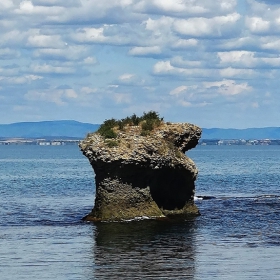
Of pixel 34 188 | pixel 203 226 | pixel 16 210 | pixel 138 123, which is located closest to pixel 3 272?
pixel 203 226

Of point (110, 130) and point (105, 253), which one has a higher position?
point (110, 130)

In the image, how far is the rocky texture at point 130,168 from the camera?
4950cm

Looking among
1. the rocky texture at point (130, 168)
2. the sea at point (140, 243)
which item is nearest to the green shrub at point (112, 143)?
the rocky texture at point (130, 168)

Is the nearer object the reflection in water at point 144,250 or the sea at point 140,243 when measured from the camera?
the reflection in water at point 144,250

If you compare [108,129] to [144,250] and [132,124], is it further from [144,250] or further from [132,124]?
[144,250]

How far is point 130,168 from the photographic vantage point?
1957 inches

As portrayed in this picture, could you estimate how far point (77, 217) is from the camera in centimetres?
5341

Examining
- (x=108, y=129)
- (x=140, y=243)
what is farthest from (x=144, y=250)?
(x=108, y=129)

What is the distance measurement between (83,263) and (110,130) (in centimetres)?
1738

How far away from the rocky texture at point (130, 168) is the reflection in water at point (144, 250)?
5.75ft

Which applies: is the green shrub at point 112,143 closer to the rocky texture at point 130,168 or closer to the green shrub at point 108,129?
the rocky texture at point 130,168

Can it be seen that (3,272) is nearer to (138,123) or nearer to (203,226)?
(203,226)

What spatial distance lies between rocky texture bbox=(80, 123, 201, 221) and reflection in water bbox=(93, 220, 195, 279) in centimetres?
175

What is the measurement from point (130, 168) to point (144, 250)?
11.7m
